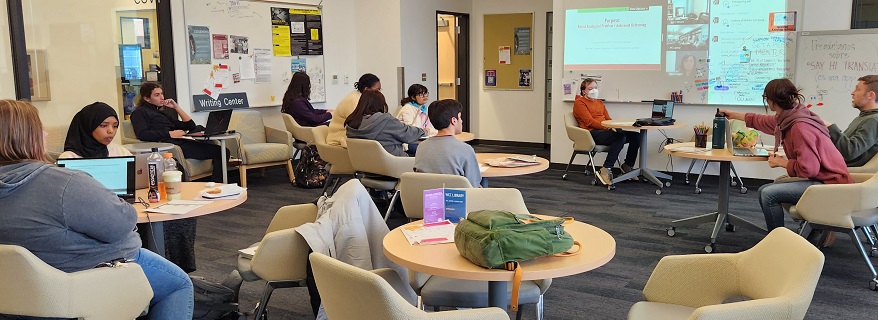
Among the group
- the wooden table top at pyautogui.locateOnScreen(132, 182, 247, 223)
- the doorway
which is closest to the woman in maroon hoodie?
the wooden table top at pyautogui.locateOnScreen(132, 182, 247, 223)

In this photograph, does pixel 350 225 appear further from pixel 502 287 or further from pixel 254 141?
pixel 254 141

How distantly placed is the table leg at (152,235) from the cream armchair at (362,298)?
164 centimetres

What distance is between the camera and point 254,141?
28.8 feet

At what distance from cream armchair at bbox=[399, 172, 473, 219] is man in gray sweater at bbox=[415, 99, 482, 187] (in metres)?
0.42

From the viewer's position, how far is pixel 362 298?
87.1 inches

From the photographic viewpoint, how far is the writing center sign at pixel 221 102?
327 inches

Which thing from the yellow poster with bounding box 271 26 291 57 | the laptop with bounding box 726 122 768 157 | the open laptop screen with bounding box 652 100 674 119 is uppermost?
the yellow poster with bounding box 271 26 291 57

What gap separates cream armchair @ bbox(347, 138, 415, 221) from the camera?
5750 millimetres

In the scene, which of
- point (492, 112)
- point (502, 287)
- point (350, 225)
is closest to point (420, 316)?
point (502, 287)

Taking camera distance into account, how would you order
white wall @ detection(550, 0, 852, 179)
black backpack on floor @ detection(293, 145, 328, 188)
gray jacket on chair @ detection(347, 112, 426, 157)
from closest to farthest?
1. gray jacket on chair @ detection(347, 112, 426, 157)
2. white wall @ detection(550, 0, 852, 179)
3. black backpack on floor @ detection(293, 145, 328, 188)

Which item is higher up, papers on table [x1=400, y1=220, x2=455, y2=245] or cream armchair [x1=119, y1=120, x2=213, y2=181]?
papers on table [x1=400, y1=220, x2=455, y2=245]

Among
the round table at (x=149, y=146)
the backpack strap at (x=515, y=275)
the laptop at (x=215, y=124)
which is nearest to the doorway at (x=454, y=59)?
the laptop at (x=215, y=124)

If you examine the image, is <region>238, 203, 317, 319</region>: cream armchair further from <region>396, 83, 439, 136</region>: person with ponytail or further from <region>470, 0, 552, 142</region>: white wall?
<region>470, 0, 552, 142</region>: white wall

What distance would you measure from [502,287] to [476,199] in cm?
74
